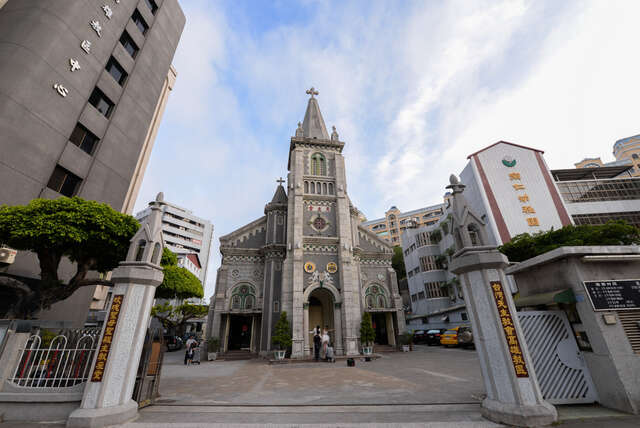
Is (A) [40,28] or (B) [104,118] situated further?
(B) [104,118]

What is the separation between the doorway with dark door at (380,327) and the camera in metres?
25.3

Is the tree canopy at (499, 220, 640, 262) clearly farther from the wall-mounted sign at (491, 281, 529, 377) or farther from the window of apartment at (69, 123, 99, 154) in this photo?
the window of apartment at (69, 123, 99, 154)

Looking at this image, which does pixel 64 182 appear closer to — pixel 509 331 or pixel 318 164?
pixel 318 164

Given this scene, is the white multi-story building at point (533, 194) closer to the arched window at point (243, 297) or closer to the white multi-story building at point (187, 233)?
the arched window at point (243, 297)

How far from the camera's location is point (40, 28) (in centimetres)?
1559

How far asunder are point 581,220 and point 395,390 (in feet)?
102

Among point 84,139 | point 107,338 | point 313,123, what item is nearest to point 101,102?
point 84,139

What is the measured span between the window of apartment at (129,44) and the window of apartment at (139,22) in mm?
1807

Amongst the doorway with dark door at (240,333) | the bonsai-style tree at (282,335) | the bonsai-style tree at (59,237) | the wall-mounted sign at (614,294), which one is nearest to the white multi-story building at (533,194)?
the bonsai-style tree at (282,335)

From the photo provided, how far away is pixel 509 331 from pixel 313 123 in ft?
95.2

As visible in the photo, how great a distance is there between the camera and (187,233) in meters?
71.6

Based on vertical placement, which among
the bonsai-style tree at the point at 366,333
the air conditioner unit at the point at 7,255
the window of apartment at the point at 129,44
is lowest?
the bonsai-style tree at the point at 366,333

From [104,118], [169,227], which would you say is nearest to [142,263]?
[104,118]

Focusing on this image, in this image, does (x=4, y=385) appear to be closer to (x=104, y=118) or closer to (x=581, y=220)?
(x=104, y=118)
